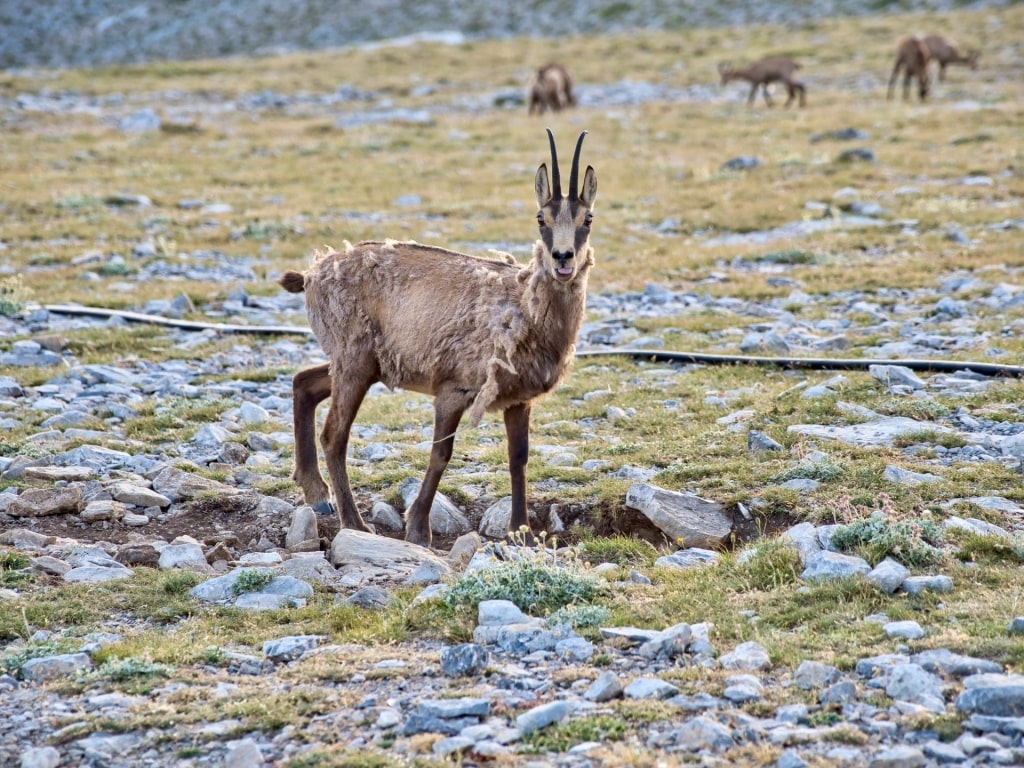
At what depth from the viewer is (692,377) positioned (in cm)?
1174

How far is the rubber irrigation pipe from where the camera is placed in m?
11.0

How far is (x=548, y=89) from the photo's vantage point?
35.8 metres

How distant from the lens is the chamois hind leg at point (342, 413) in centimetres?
873

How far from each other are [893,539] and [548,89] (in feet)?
100

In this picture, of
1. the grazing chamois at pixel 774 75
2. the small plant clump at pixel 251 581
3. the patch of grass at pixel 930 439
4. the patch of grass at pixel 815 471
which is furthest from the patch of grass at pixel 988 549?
the grazing chamois at pixel 774 75

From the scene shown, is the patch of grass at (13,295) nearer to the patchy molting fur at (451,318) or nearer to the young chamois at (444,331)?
the young chamois at (444,331)

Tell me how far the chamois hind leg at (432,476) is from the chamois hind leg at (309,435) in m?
0.97

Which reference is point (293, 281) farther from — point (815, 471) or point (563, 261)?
point (815, 471)

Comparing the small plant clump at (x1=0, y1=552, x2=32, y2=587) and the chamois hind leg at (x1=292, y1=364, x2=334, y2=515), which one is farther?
the chamois hind leg at (x1=292, y1=364, x2=334, y2=515)

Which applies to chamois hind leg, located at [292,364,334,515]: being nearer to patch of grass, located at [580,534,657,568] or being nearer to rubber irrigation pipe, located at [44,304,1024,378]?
patch of grass, located at [580,534,657,568]

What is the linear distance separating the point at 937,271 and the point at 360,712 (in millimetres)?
12414

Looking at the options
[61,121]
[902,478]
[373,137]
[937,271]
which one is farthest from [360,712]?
[61,121]

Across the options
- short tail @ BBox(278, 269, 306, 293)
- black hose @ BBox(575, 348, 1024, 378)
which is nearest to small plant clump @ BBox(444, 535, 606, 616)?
short tail @ BBox(278, 269, 306, 293)

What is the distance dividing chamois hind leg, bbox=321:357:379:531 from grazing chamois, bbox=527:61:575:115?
28.0 meters
